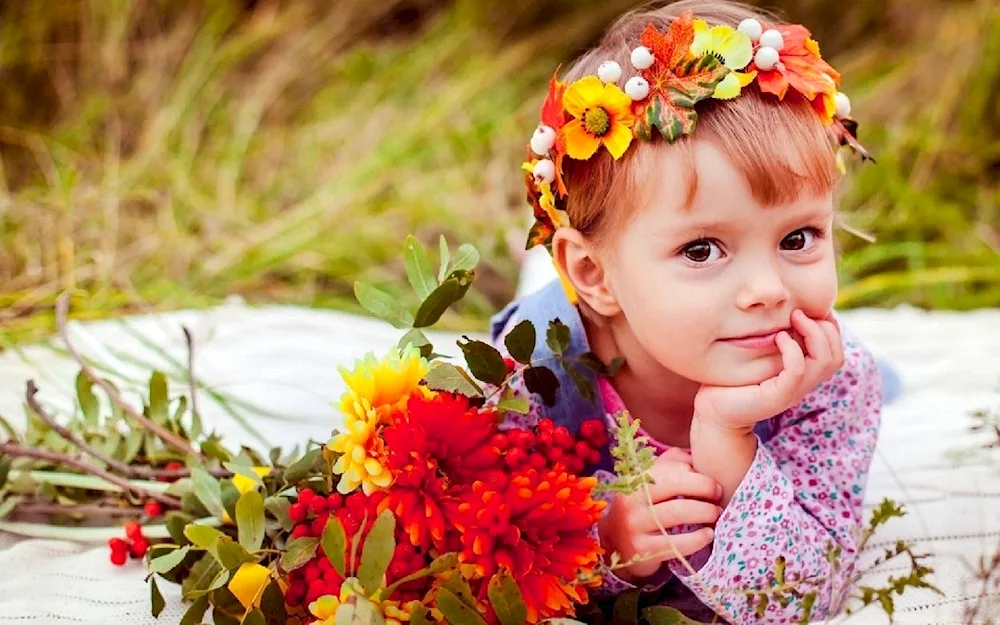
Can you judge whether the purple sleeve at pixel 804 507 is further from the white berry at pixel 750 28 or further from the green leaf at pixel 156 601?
the green leaf at pixel 156 601

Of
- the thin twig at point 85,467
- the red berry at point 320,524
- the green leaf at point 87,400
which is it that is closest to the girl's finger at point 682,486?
the red berry at point 320,524

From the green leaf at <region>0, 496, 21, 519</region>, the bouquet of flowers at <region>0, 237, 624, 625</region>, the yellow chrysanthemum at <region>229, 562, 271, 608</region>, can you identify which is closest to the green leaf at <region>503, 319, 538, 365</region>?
the bouquet of flowers at <region>0, 237, 624, 625</region>

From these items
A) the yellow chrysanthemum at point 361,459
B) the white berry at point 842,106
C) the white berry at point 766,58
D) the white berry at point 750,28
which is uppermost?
the white berry at point 750,28

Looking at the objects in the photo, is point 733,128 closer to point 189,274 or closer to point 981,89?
point 189,274

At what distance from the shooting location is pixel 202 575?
41.4 inches

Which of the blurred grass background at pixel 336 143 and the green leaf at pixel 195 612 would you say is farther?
the blurred grass background at pixel 336 143

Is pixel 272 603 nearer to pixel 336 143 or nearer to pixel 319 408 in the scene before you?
pixel 319 408

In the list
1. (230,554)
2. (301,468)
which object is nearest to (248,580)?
(230,554)

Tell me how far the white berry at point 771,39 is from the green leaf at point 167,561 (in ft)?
2.48

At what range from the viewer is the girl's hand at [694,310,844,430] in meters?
0.98

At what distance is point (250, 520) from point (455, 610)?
0.79 ft

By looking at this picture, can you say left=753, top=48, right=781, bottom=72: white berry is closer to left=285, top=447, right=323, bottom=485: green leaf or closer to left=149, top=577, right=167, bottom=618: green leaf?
left=285, top=447, right=323, bottom=485: green leaf

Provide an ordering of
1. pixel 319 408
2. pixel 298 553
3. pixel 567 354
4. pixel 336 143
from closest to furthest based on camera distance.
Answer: pixel 298 553 → pixel 567 354 → pixel 319 408 → pixel 336 143

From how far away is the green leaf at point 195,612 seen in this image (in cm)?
101
